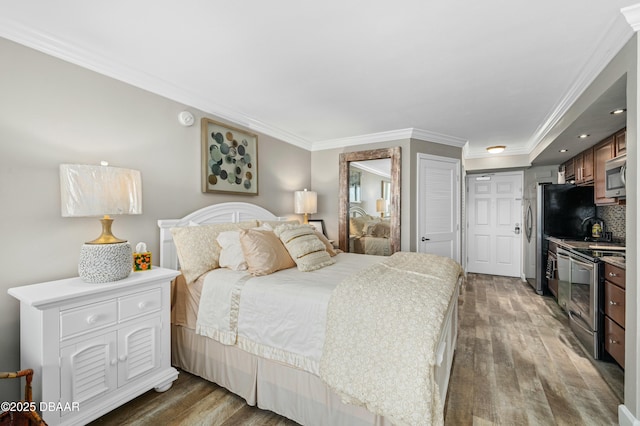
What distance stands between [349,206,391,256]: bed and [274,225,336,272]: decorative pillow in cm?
169

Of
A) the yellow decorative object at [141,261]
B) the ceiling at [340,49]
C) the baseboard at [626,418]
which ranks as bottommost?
the baseboard at [626,418]

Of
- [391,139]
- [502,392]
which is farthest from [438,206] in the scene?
A: [502,392]

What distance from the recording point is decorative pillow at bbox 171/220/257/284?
2.22m

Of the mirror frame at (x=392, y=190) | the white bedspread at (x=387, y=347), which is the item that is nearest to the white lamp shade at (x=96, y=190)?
the white bedspread at (x=387, y=347)

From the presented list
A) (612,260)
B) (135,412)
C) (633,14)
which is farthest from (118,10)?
(612,260)

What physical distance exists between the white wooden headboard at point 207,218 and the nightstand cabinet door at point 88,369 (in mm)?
819

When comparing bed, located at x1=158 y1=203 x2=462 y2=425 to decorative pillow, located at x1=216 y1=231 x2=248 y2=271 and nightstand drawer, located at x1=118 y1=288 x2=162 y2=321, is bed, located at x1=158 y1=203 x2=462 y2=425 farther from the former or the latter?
nightstand drawer, located at x1=118 y1=288 x2=162 y2=321

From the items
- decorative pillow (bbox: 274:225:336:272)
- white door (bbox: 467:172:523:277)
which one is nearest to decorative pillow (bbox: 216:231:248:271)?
decorative pillow (bbox: 274:225:336:272)

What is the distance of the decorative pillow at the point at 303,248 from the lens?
235cm

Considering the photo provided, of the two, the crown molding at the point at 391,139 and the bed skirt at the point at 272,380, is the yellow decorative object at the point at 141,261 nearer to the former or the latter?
the bed skirt at the point at 272,380

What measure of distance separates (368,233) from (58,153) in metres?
3.42

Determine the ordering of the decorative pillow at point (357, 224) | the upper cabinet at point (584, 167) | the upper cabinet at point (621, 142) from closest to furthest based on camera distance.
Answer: the upper cabinet at point (621, 142) < the upper cabinet at point (584, 167) < the decorative pillow at point (357, 224)

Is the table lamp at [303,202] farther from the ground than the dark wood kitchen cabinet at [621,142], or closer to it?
closer to it

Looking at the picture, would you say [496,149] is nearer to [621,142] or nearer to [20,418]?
[621,142]
